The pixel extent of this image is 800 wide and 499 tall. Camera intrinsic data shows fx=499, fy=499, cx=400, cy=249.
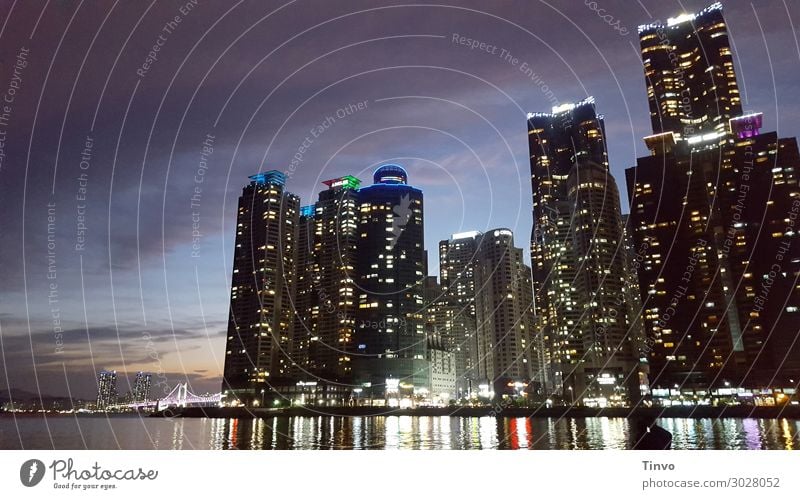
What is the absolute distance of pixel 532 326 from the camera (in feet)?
440

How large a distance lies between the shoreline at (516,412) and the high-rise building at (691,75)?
53893 mm

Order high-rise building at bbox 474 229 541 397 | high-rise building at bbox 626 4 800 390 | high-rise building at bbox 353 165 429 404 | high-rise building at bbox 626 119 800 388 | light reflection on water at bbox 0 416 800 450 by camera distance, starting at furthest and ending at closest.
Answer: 1. high-rise building at bbox 474 229 541 397
2. high-rise building at bbox 353 165 429 404
3. high-rise building at bbox 626 119 800 388
4. high-rise building at bbox 626 4 800 390
5. light reflection on water at bbox 0 416 800 450

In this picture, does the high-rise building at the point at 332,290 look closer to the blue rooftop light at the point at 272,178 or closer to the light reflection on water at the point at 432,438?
the blue rooftop light at the point at 272,178

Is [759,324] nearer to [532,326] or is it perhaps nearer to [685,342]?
[685,342]

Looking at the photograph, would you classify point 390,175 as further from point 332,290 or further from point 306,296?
point 306,296

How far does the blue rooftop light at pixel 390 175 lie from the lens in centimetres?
7956

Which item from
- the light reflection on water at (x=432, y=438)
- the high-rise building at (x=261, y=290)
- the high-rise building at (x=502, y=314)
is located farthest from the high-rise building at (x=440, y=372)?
the light reflection on water at (x=432, y=438)

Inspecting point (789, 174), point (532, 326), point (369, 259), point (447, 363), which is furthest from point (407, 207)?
point (532, 326)

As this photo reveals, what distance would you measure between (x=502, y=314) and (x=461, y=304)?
1121cm

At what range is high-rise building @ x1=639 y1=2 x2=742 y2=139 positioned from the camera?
315 feet

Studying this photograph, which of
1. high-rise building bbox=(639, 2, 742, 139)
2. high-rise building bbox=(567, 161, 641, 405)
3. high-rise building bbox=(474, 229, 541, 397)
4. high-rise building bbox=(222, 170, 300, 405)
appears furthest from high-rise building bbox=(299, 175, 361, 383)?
high-rise building bbox=(639, 2, 742, 139)

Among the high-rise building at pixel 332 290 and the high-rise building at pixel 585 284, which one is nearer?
the high-rise building at pixel 585 284

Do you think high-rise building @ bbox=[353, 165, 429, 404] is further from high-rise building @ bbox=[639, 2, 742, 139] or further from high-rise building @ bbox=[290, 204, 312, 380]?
high-rise building @ bbox=[639, 2, 742, 139]

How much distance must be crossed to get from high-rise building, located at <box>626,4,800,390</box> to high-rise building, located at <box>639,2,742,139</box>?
6.91 ft
